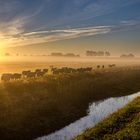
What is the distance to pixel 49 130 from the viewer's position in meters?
38.8

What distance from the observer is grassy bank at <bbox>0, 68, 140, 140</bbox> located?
124 ft

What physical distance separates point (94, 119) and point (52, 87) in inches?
732

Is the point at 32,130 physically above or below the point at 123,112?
below

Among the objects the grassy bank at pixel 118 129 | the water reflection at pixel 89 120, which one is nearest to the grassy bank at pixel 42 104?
the water reflection at pixel 89 120

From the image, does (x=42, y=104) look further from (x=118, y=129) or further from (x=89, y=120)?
(x=118, y=129)

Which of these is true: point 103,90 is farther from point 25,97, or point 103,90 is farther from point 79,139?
point 79,139

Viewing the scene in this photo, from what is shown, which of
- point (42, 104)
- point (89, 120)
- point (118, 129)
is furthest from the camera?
point (42, 104)

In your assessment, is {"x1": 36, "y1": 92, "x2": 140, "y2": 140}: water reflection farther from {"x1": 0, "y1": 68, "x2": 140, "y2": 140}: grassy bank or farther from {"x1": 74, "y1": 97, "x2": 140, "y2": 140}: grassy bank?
{"x1": 74, "y1": 97, "x2": 140, "y2": 140}: grassy bank

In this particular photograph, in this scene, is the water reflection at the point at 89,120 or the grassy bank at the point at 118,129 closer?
the grassy bank at the point at 118,129

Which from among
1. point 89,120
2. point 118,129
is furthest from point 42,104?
point 118,129

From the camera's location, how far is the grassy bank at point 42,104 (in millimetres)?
37688

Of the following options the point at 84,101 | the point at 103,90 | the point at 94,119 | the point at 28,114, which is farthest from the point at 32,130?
the point at 103,90

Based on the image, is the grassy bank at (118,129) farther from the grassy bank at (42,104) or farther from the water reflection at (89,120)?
the grassy bank at (42,104)

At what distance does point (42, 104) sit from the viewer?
157 ft
